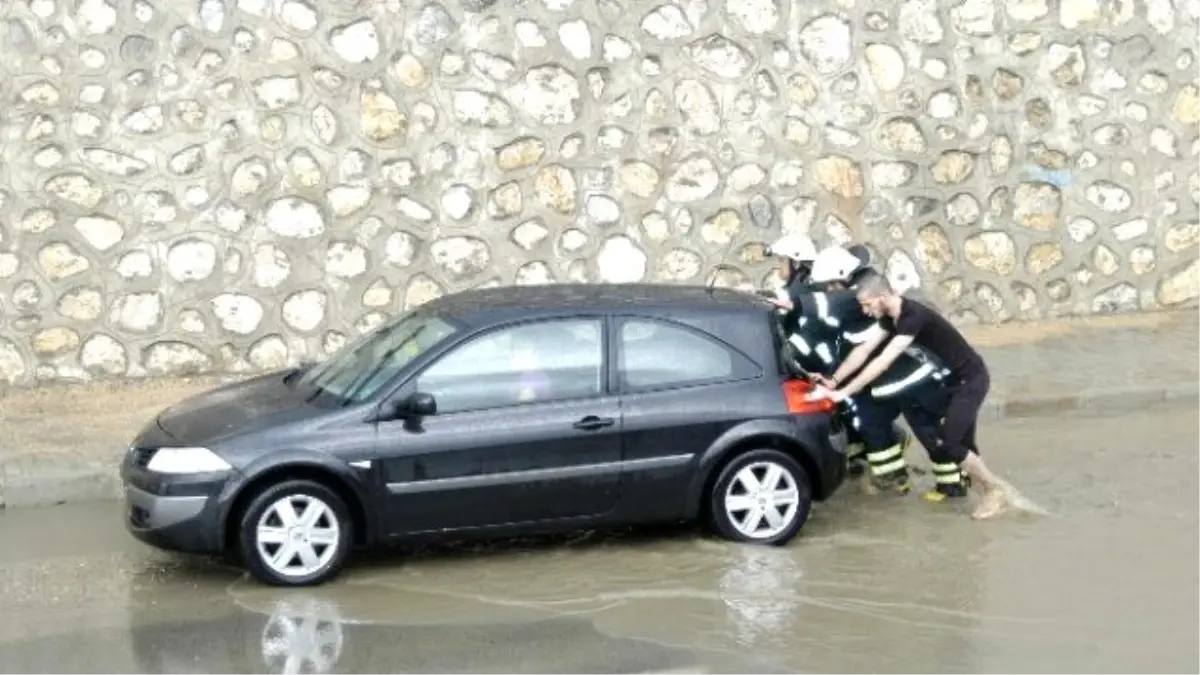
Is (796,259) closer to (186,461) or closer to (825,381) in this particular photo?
(825,381)

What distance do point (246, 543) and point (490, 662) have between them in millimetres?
1676

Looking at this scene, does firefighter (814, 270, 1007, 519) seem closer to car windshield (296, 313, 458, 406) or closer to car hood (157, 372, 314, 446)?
car windshield (296, 313, 458, 406)

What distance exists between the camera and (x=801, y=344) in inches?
423

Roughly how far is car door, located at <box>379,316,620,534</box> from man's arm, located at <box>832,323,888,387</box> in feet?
5.65

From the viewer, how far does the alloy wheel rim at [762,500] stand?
959 centimetres

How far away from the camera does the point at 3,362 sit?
516 inches

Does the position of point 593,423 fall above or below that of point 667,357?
below

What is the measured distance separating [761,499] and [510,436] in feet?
4.81

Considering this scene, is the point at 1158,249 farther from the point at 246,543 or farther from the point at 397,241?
the point at 246,543

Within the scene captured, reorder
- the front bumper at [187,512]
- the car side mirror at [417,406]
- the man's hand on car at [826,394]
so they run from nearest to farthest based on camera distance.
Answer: the front bumper at [187,512] → the car side mirror at [417,406] → the man's hand on car at [826,394]

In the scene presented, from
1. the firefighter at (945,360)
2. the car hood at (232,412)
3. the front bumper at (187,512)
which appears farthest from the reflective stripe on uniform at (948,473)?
the front bumper at (187,512)

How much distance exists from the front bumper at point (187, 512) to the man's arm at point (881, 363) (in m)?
3.61

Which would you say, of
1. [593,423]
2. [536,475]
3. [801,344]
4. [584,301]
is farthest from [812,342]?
[536,475]

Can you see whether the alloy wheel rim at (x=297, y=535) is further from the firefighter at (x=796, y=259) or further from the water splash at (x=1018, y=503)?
the water splash at (x=1018, y=503)
